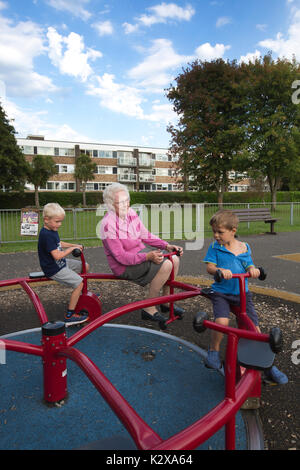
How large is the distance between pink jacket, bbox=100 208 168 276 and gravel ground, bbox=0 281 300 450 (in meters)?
0.80

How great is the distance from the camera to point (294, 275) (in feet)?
17.9

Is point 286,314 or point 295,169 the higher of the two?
point 295,169

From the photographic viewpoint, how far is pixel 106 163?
60188 millimetres

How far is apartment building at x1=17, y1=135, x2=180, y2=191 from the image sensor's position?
55.0 meters

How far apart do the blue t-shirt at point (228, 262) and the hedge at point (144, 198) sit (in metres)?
32.3

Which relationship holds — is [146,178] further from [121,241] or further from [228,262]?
[228,262]

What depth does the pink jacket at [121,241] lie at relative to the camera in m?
3.04

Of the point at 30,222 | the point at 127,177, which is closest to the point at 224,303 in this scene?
the point at 30,222

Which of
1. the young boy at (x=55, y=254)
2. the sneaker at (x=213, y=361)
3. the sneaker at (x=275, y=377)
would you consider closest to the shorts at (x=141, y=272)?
the young boy at (x=55, y=254)
